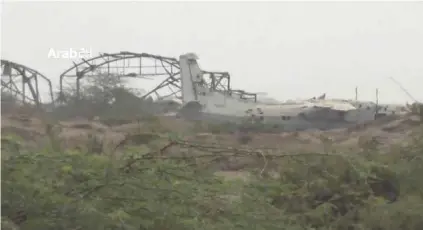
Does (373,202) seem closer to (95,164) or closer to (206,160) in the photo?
(206,160)

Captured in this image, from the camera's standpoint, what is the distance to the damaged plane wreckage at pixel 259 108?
2872cm

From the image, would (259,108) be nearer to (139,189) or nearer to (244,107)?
(244,107)

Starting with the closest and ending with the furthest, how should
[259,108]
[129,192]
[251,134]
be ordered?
[129,192] → [251,134] → [259,108]

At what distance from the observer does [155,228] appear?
3.91 meters

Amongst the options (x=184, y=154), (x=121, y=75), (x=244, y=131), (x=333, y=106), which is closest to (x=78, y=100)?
(x=121, y=75)

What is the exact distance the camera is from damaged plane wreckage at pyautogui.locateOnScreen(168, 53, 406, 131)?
2872 cm

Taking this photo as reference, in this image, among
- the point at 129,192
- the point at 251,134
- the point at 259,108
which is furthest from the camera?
the point at 259,108

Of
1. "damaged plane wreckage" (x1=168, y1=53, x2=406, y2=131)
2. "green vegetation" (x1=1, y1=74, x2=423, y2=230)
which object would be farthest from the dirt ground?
"damaged plane wreckage" (x1=168, y1=53, x2=406, y2=131)

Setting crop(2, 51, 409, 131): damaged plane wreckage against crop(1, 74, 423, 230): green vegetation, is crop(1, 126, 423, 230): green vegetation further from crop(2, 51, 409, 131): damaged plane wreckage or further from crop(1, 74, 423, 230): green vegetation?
crop(2, 51, 409, 131): damaged plane wreckage

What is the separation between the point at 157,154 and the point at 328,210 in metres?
3.69

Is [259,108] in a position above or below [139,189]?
above

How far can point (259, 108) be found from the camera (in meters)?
29.5

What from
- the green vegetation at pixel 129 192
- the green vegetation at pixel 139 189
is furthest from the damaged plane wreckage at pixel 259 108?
the green vegetation at pixel 129 192

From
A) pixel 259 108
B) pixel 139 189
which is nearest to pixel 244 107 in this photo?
pixel 259 108
